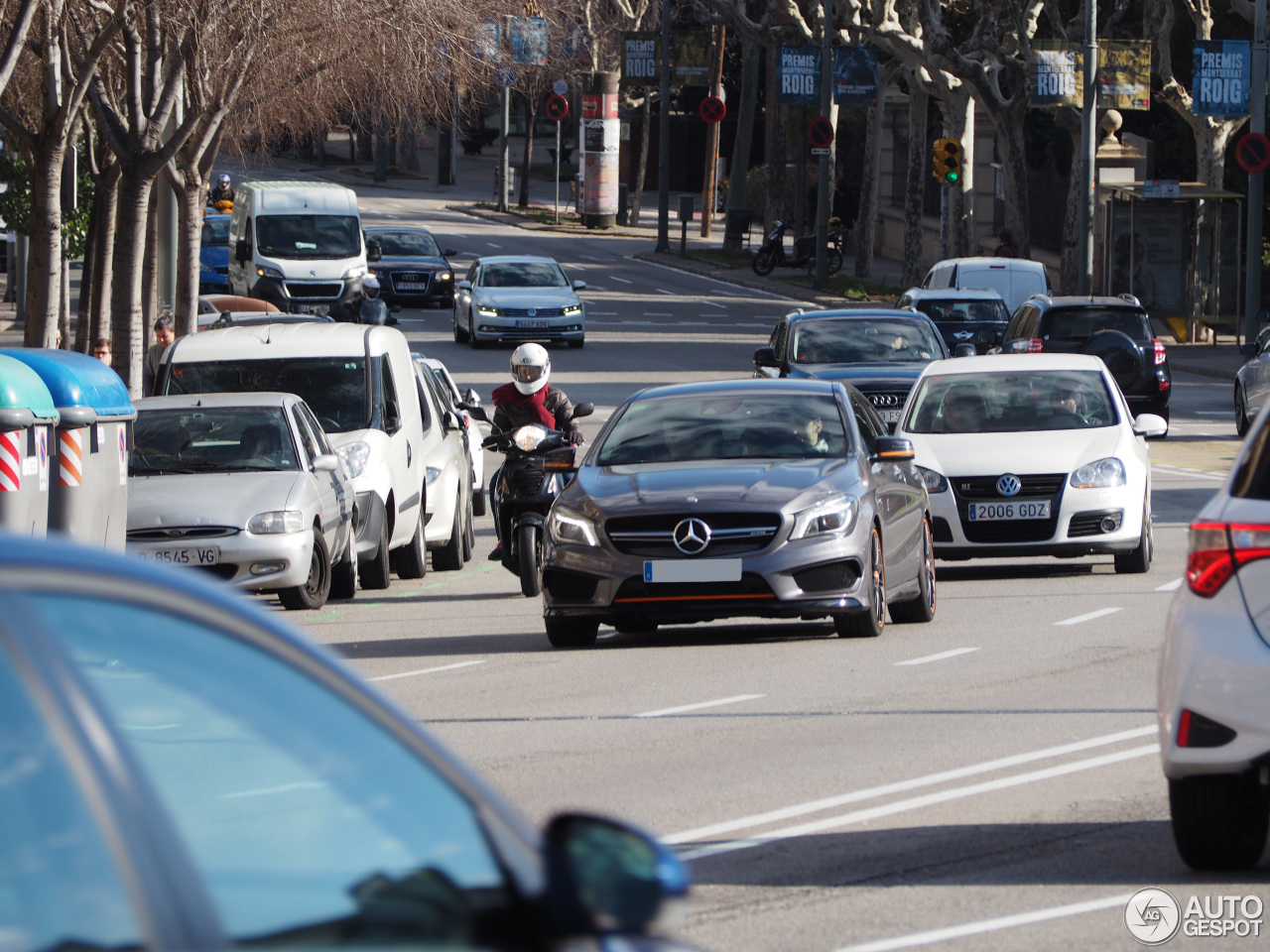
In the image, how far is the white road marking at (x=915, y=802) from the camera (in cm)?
696

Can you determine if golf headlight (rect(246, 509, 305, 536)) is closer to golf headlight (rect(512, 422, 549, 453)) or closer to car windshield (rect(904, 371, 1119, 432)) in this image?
golf headlight (rect(512, 422, 549, 453))

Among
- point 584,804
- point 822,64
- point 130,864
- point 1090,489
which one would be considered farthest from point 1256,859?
point 822,64

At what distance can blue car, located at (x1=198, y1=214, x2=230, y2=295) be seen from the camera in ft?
150

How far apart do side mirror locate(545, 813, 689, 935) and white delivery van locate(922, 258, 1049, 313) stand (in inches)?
1255

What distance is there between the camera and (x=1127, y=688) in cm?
1023

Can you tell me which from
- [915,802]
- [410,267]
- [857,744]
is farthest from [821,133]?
[915,802]

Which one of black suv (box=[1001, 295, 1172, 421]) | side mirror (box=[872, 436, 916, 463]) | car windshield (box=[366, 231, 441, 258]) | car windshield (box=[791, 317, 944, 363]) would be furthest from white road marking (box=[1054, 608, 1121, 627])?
car windshield (box=[366, 231, 441, 258])

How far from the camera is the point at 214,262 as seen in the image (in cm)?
4634

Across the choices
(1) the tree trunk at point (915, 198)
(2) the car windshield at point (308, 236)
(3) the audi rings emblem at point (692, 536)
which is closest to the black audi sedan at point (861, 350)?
(3) the audi rings emblem at point (692, 536)

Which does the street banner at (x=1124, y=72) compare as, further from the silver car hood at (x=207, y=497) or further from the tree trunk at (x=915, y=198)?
the silver car hood at (x=207, y=497)

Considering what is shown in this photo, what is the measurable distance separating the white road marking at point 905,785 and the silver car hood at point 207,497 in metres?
6.68

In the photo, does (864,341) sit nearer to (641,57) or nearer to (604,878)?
(604,878)

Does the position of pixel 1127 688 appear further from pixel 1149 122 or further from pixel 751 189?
pixel 751 189

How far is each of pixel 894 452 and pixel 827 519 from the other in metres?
1.15
